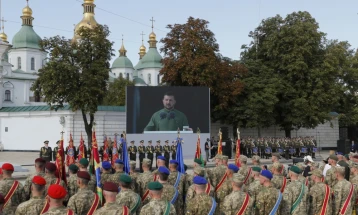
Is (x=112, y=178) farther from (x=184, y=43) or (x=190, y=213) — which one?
(x=184, y=43)

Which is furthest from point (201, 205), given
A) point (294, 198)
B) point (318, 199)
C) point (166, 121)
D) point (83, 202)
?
point (166, 121)

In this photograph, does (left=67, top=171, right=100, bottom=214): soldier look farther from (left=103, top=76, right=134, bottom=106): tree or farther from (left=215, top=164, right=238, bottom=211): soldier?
(left=103, top=76, right=134, bottom=106): tree

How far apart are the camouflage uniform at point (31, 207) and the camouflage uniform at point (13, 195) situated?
138cm

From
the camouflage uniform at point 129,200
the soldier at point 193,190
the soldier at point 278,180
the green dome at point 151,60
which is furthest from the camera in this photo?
the green dome at point 151,60

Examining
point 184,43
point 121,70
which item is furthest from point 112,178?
point 121,70

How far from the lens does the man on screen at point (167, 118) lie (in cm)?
2802

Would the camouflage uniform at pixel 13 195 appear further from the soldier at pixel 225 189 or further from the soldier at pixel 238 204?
the soldier at pixel 225 189

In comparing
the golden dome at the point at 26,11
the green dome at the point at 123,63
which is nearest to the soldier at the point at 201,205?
the golden dome at the point at 26,11

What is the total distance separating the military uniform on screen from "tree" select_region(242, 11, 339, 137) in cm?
671

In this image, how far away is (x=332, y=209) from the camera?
7770 millimetres

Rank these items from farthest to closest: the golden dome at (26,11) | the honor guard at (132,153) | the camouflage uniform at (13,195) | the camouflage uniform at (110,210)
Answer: the golden dome at (26,11)
the honor guard at (132,153)
the camouflage uniform at (13,195)
the camouflage uniform at (110,210)

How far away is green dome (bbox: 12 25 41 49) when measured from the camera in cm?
5809

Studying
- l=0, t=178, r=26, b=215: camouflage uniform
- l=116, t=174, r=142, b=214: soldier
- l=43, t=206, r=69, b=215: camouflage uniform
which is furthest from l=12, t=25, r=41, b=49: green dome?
l=43, t=206, r=69, b=215: camouflage uniform

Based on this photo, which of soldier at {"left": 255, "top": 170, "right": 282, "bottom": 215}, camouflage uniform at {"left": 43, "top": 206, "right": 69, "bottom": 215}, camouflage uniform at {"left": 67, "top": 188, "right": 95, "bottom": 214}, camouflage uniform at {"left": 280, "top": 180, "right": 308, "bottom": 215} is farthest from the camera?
camouflage uniform at {"left": 280, "top": 180, "right": 308, "bottom": 215}
